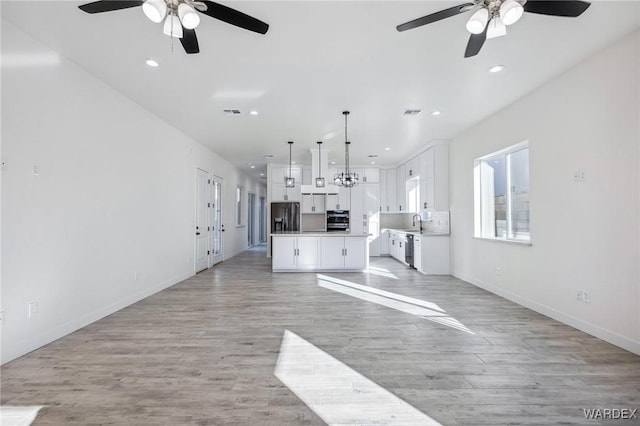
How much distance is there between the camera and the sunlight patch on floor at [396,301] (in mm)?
3553

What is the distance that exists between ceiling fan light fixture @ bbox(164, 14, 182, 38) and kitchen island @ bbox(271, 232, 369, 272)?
4.84m

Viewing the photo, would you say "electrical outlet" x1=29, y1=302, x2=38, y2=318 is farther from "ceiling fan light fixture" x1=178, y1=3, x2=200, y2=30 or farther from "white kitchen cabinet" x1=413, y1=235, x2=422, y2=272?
"white kitchen cabinet" x1=413, y1=235, x2=422, y2=272

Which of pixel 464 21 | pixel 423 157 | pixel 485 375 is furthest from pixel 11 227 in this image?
pixel 423 157

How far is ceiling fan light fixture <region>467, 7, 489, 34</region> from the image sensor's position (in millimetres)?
2082

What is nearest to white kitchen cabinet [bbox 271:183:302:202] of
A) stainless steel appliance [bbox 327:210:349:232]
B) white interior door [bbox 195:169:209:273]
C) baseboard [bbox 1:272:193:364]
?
stainless steel appliance [bbox 327:210:349:232]

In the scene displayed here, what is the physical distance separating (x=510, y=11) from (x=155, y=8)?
241 cm

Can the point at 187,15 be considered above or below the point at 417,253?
above

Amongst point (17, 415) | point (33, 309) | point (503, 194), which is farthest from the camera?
point (503, 194)

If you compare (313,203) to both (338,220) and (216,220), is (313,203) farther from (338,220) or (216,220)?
(216,220)

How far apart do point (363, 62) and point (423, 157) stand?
442cm

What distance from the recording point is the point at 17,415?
1.84 metres

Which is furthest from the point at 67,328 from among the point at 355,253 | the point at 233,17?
the point at 355,253

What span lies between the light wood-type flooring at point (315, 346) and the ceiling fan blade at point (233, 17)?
267cm

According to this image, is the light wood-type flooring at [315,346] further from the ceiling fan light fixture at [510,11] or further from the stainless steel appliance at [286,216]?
the stainless steel appliance at [286,216]
